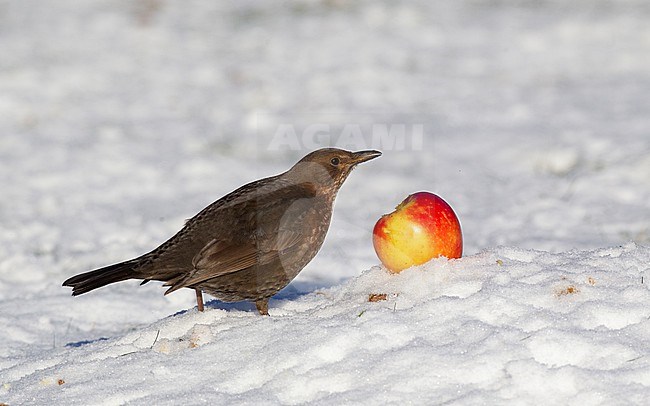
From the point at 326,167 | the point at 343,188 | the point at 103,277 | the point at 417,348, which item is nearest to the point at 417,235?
the point at 326,167

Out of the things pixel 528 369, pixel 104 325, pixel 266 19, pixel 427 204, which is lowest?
pixel 104 325

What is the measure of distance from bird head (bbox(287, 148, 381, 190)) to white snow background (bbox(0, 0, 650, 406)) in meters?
0.55

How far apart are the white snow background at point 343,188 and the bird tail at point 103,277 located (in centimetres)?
28

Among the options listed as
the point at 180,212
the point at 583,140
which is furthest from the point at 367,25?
the point at 180,212

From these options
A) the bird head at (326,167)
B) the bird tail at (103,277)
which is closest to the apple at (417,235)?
the bird head at (326,167)

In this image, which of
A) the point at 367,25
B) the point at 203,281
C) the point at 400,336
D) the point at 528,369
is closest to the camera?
the point at 528,369

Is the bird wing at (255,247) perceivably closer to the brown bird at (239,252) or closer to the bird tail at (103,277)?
the brown bird at (239,252)

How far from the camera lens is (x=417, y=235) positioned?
14.7ft

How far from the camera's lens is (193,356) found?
392 cm

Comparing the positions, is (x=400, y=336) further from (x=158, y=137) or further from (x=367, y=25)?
(x=367, y=25)

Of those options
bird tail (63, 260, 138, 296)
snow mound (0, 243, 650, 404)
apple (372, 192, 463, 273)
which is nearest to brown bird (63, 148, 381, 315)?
bird tail (63, 260, 138, 296)

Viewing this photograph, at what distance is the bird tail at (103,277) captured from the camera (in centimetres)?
449

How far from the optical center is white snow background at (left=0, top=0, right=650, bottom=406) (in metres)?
3.61

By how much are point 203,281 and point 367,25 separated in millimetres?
8548
